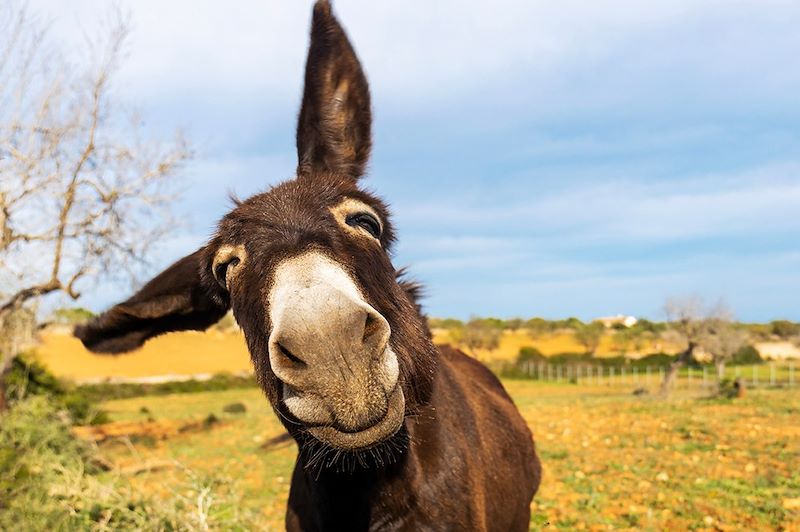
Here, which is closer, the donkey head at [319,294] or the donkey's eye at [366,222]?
the donkey head at [319,294]

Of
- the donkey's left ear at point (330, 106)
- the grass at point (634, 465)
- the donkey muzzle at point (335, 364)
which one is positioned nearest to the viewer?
the donkey muzzle at point (335, 364)

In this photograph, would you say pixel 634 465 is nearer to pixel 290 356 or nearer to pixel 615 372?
pixel 290 356

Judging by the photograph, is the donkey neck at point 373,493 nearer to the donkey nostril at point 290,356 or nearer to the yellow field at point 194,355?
the donkey nostril at point 290,356

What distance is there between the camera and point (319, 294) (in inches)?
76.1

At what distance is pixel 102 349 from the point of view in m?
3.77

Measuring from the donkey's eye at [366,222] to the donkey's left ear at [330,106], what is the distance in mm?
922

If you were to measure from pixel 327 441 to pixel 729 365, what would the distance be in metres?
63.2

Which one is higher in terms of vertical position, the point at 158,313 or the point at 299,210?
the point at 299,210

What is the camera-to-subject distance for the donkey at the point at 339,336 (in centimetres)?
191

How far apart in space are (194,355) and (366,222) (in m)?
69.2

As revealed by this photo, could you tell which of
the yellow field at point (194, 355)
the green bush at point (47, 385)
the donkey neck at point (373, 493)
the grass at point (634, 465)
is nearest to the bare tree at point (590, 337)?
the yellow field at point (194, 355)

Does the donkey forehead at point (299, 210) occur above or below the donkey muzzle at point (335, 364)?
above

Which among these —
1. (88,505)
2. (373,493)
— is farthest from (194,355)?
(373,493)

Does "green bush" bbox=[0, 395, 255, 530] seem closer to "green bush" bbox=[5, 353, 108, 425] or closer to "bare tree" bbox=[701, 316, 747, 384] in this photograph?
"green bush" bbox=[5, 353, 108, 425]
